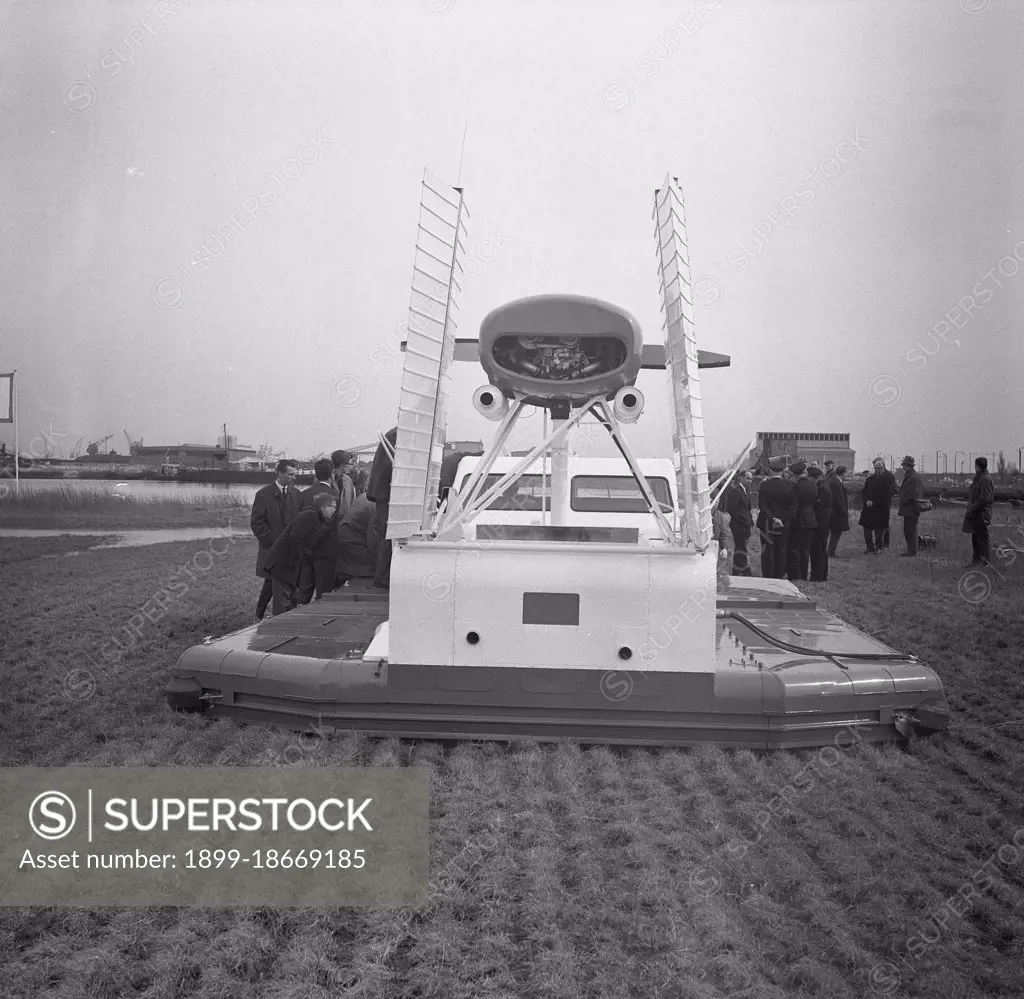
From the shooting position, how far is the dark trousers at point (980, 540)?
45.7 ft

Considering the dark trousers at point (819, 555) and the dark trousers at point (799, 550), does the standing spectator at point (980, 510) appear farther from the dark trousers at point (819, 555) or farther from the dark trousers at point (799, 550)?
the dark trousers at point (799, 550)

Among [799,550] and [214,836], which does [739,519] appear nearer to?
[799,550]

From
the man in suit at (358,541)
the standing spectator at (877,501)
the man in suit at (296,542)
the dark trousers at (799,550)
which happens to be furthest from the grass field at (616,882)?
the standing spectator at (877,501)

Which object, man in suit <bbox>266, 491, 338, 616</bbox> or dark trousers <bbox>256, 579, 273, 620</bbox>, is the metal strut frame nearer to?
man in suit <bbox>266, 491, 338, 616</bbox>

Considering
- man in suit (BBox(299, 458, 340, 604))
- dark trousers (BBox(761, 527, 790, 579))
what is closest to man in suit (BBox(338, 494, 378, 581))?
man in suit (BBox(299, 458, 340, 604))

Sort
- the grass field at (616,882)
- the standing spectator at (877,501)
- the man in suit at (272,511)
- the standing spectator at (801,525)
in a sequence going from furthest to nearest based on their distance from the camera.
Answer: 1. the standing spectator at (877,501)
2. the standing spectator at (801,525)
3. the man in suit at (272,511)
4. the grass field at (616,882)

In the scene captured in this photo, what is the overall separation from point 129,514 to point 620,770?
28741 mm

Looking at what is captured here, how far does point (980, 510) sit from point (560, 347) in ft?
36.1

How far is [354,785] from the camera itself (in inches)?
164

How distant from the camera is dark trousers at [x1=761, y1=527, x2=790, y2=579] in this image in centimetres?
1305

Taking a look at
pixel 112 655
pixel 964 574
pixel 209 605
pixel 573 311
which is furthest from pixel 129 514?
pixel 573 311

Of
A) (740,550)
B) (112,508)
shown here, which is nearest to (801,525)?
(740,550)

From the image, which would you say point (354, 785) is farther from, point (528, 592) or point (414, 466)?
point (414, 466)

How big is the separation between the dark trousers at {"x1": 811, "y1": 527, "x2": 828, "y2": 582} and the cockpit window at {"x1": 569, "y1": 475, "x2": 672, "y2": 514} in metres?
5.07
